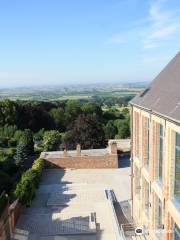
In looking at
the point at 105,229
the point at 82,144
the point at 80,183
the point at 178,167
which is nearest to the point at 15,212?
the point at 105,229

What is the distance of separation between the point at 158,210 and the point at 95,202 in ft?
31.9

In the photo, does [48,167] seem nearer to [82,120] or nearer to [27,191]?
[82,120]

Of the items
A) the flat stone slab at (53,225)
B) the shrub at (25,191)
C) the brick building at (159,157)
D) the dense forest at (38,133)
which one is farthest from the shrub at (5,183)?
the brick building at (159,157)

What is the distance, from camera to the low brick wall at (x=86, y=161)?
3070 centimetres

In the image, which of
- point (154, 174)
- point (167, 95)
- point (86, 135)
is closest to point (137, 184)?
point (154, 174)

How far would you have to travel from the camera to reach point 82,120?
3728 cm

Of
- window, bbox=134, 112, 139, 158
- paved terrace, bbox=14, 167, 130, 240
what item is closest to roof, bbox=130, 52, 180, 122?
window, bbox=134, 112, 139, 158

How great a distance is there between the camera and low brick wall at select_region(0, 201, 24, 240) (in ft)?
48.6

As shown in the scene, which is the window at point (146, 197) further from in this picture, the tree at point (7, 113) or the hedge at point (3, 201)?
the tree at point (7, 113)

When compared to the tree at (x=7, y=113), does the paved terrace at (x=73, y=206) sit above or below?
below

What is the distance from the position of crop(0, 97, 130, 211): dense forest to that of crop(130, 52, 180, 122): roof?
1476 cm

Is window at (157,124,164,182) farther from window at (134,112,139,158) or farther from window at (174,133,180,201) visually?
window at (134,112,139,158)

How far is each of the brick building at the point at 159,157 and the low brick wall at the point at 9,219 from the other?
678 cm

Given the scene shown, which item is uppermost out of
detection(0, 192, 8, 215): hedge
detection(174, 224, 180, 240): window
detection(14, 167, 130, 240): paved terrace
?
detection(174, 224, 180, 240): window
